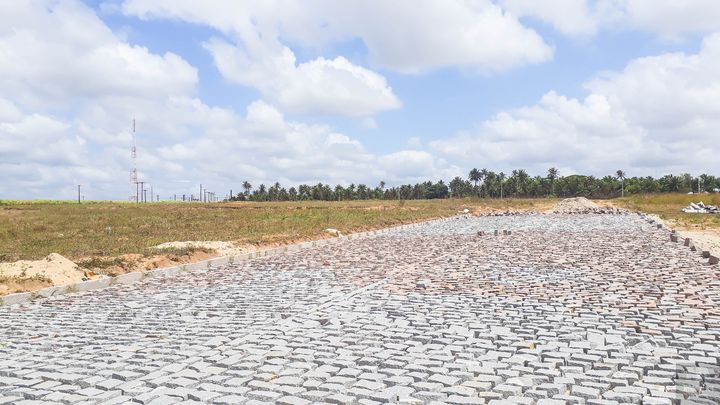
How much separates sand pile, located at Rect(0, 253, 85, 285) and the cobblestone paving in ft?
4.21

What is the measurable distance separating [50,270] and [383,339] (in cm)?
932

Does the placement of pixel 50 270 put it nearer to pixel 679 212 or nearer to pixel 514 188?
pixel 679 212

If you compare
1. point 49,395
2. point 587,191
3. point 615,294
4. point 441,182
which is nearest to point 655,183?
point 587,191

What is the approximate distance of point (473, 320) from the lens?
8031 millimetres

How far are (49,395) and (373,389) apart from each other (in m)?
2.91

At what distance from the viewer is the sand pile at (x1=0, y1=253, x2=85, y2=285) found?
1277 cm

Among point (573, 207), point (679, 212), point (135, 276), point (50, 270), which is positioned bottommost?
point (135, 276)

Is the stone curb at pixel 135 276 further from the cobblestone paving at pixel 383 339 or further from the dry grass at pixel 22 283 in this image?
the dry grass at pixel 22 283

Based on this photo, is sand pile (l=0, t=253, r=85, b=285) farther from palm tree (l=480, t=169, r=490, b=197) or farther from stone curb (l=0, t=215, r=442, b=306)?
palm tree (l=480, t=169, r=490, b=197)

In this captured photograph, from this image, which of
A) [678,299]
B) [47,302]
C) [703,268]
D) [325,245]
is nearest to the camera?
[678,299]

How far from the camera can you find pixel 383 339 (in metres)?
Result: 7.09

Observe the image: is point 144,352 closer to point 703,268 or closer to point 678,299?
point 678,299

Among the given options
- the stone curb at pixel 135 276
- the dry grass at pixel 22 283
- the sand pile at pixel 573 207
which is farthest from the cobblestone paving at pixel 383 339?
the sand pile at pixel 573 207

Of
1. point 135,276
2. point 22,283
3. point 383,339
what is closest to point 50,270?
point 22,283
